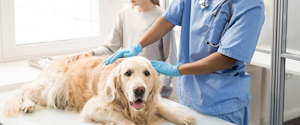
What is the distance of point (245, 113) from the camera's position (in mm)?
1748

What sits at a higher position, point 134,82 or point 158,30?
point 158,30

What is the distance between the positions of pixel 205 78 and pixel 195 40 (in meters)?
0.21

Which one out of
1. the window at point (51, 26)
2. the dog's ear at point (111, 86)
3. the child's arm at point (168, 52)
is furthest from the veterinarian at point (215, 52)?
the window at point (51, 26)

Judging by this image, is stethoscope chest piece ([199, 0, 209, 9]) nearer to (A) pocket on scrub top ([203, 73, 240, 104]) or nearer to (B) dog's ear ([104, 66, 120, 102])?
(A) pocket on scrub top ([203, 73, 240, 104])

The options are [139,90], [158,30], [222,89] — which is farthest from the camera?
[158,30]

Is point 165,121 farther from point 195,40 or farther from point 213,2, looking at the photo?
point 213,2

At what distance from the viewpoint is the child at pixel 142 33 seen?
6.96 feet

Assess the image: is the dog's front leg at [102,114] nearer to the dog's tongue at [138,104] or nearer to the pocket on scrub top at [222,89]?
the dog's tongue at [138,104]

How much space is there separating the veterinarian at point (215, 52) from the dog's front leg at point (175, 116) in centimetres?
17

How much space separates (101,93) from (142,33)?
0.73 m

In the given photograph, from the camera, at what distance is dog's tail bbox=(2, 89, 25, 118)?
1.59 m

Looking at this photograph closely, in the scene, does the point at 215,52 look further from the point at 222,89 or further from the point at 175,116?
the point at 175,116

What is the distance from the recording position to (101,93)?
1.54 metres

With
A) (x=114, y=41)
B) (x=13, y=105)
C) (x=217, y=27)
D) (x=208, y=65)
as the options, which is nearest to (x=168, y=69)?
(x=208, y=65)
